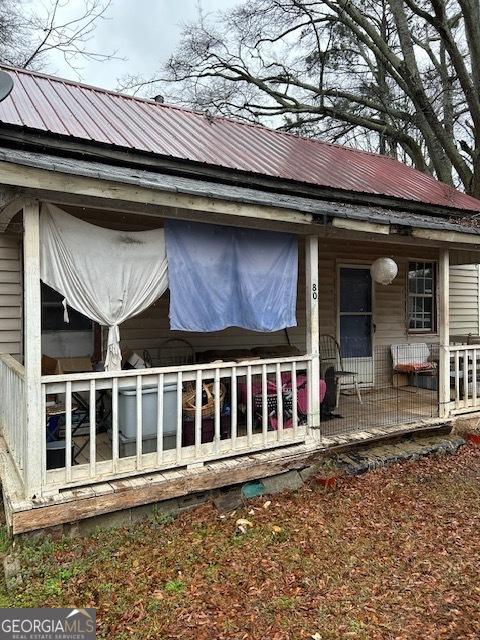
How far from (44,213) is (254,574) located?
3.15 m

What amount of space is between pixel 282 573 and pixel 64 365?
341 cm

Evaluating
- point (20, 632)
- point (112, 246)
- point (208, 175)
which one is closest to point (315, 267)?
point (208, 175)

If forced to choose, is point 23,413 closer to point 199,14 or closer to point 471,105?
point 471,105

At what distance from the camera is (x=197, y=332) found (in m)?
6.11

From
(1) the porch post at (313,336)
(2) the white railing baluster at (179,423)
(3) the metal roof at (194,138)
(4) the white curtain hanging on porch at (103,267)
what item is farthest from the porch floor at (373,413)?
(3) the metal roof at (194,138)

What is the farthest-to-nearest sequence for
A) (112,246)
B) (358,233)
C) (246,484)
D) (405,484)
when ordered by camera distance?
(358,233)
(405,484)
(246,484)
(112,246)

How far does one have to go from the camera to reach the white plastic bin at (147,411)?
160 inches

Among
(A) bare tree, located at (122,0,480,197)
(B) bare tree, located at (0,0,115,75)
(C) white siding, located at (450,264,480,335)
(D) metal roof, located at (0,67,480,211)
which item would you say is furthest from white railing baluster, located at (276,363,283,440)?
(A) bare tree, located at (122,0,480,197)

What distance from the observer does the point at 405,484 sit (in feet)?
16.2

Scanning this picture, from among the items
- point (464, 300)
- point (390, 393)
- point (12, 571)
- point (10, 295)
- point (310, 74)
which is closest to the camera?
point (12, 571)

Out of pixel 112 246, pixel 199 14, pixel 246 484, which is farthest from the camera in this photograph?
pixel 199 14

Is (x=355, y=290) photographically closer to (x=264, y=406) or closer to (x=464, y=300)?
(x=464, y=300)

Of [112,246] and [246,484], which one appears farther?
[246,484]

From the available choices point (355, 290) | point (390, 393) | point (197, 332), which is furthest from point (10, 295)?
point (390, 393)
